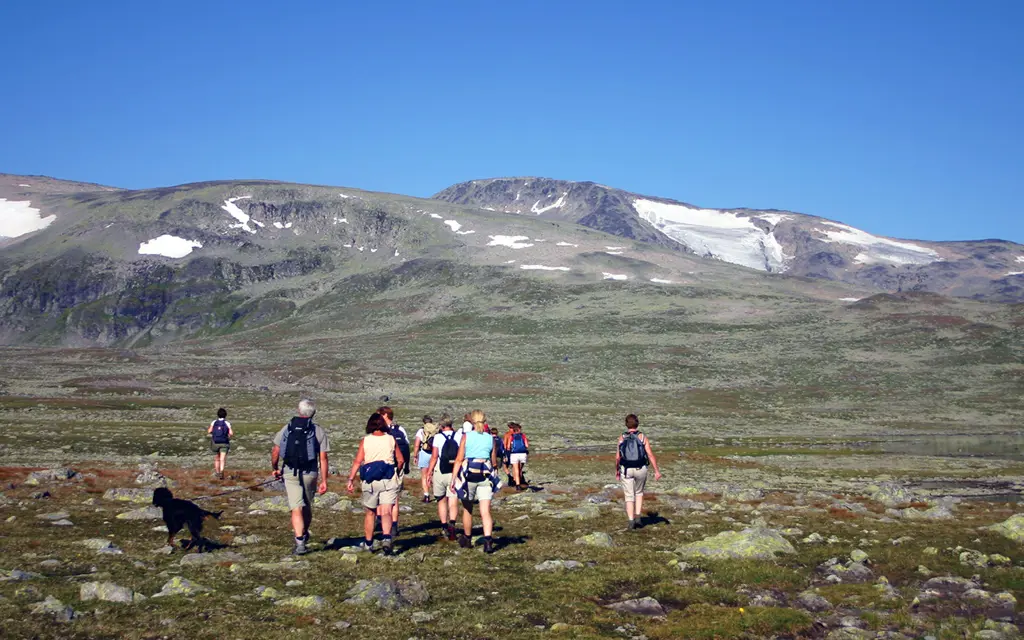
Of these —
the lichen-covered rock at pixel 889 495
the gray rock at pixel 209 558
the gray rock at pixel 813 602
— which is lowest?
the lichen-covered rock at pixel 889 495

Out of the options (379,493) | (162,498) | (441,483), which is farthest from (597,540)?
(162,498)

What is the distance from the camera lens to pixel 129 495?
2244cm

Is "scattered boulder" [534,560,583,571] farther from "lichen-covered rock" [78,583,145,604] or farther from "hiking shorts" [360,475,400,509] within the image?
"lichen-covered rock" [78,583,145,604]

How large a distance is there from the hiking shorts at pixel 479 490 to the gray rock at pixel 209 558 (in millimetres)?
4421

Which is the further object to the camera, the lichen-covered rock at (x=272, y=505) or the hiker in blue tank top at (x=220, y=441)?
the hiker in blue tank top at (x=220, y=441)

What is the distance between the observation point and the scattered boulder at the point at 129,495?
21.9 meters

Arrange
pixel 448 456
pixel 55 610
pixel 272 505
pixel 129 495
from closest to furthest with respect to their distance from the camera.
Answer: pixel 55 610 < pixel 448 456 < pixel 272 505 < pixel 129 495

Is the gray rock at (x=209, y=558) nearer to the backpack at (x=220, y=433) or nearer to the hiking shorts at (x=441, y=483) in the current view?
the hiking shorts at (x=441, y=483)

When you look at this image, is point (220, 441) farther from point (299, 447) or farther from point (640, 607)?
point (640, 607)

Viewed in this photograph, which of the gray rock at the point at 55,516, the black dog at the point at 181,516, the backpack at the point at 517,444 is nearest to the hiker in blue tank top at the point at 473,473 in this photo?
the black dog at the point at 181,516

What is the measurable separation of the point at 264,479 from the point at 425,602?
18161 mm

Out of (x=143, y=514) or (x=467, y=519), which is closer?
(x=467, y=519)

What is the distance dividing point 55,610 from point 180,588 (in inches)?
70.6

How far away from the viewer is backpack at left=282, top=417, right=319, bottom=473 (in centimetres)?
1536
